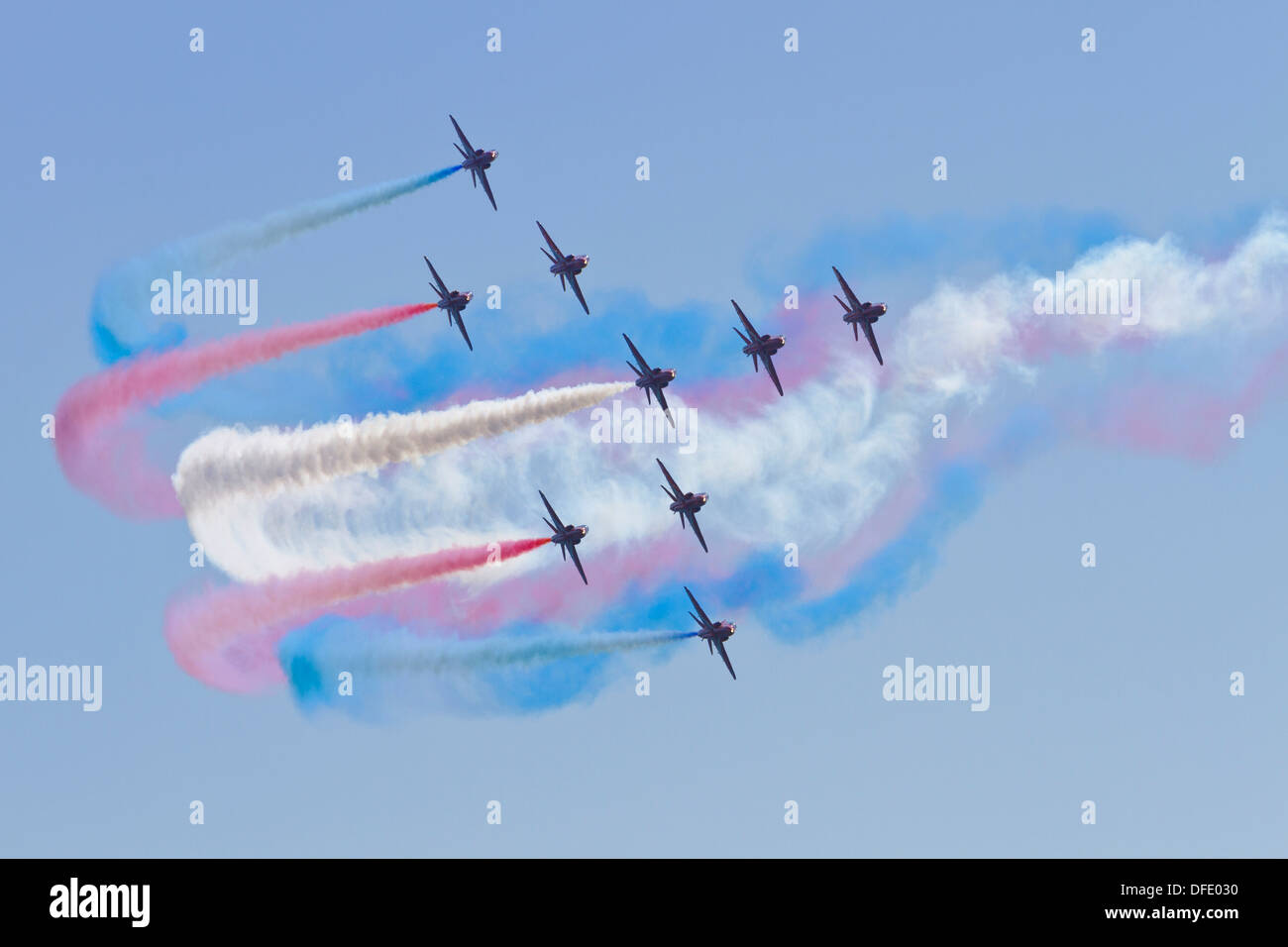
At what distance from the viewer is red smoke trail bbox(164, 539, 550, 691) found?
119812 millimetres

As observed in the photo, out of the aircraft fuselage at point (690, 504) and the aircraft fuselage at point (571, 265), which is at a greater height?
the aircraft fuselage at point (571, 265)

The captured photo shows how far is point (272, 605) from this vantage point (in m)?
121

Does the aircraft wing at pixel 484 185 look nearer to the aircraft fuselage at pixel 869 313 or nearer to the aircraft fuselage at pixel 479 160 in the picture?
the aircraft fuselage at pixel 479 160

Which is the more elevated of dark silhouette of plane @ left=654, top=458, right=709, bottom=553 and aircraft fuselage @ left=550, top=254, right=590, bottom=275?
aircraft fuselage @ left=550, top=254, right=590, bottom=275

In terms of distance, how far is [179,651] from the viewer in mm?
119688

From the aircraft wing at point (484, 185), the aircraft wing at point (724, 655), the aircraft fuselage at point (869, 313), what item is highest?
the aircraft wing at point (484, 185)

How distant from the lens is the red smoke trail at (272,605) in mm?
119812

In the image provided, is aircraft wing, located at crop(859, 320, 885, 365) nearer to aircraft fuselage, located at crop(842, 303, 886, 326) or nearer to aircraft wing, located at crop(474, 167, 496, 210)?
aircraft fuselage, located at crop(842, 303, 886, 326)

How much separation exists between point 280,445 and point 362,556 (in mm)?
6491

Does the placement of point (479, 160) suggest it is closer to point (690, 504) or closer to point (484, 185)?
point (484, 185)

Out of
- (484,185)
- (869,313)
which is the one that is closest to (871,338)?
(869,313)

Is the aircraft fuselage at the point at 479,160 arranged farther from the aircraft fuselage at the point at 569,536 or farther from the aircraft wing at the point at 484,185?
the aircraft fuselage at the point at 569,536

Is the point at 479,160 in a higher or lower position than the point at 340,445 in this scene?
higher
